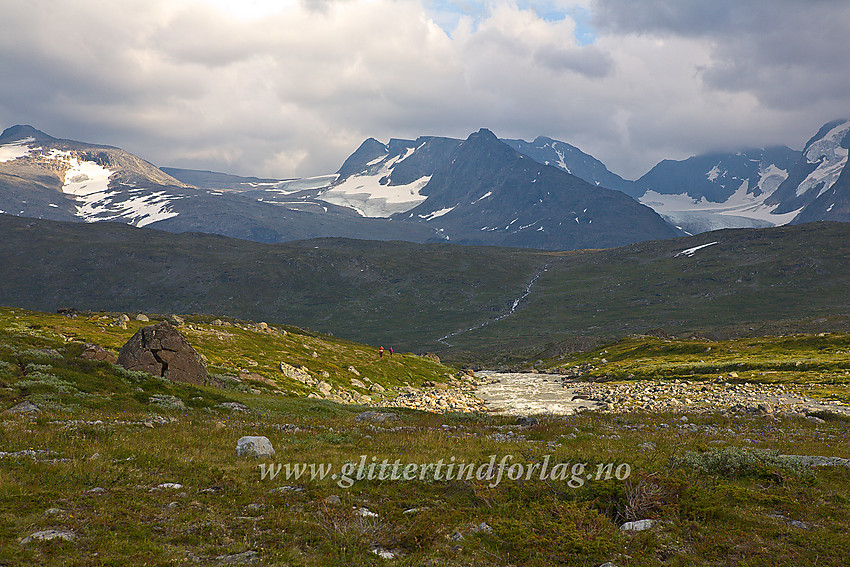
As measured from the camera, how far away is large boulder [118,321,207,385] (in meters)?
37.9

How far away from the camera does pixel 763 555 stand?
33.2 feet

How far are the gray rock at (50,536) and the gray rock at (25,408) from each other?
13.9 meters

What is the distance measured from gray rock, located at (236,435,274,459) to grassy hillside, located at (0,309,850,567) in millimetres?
468

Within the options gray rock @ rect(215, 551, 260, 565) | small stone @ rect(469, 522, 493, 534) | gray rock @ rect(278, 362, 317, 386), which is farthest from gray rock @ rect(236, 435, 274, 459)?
gray rock @ rect(278, 362, 317, 386)

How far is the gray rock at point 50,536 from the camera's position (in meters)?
9.45

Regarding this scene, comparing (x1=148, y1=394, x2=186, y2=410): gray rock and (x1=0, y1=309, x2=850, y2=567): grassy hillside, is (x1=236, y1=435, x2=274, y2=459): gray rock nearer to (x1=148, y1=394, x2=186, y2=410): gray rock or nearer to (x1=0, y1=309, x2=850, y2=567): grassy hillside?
(x1=0, y1=309, x2=850, y2=567): grassy hillside

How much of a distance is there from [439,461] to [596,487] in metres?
5.44

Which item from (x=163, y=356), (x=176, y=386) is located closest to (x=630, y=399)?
(x=176, y=386)

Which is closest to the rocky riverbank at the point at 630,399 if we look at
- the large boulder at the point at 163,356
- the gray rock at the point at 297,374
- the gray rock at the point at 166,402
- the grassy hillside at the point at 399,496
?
the gray rock at the point at 297,374

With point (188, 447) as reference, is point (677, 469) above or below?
above

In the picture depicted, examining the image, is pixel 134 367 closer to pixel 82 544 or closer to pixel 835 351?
pixel 82 544

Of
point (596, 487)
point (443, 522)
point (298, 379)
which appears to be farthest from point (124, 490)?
point (298, 379)

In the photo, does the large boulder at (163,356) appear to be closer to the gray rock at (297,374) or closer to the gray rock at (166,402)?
the gray rock at (166,402)

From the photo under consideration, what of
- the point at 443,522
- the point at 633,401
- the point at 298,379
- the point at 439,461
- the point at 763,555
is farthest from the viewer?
the point at 298,379
